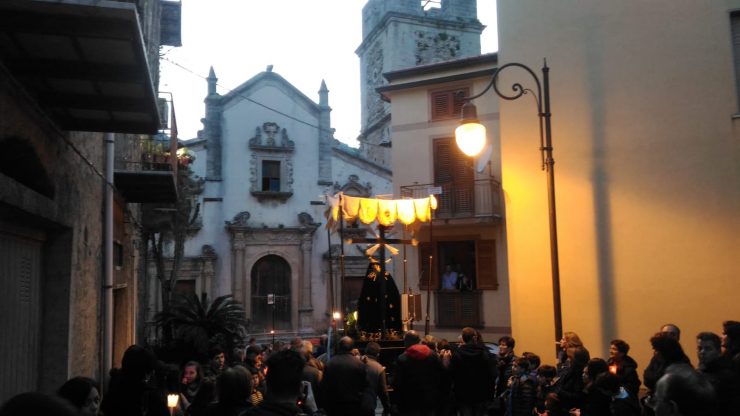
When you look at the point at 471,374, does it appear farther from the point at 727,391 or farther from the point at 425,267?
the point at 425,267

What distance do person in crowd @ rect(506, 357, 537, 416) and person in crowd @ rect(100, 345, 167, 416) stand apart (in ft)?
13.0

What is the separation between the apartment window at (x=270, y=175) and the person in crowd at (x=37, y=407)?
89.2 ft

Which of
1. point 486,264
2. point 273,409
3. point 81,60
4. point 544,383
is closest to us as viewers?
point 273,409

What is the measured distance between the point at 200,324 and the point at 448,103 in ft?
32.9

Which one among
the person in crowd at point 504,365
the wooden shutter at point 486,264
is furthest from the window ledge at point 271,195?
the person in crowd at point 504,365

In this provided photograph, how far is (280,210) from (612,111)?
20.8 meters

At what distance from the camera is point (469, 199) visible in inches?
728

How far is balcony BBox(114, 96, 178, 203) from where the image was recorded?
9.73 meters

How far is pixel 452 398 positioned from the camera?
8203 millimetres

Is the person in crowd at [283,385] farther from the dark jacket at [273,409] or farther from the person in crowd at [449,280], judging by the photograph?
the person in crowd at [449,280]

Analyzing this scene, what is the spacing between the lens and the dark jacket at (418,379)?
7.24 metres

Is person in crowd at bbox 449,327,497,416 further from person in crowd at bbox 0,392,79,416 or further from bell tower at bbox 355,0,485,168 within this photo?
bell tower at bbox 355,0,485,168

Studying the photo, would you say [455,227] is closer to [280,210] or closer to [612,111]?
[612,111]

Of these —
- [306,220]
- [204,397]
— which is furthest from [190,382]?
[306,220]
